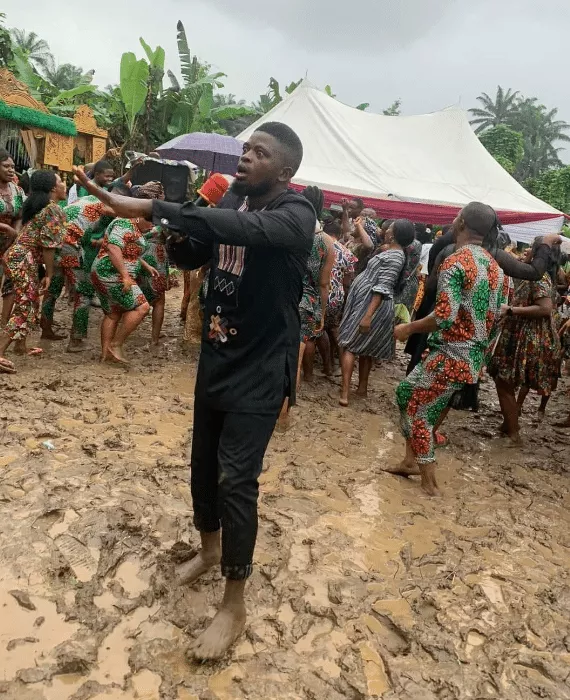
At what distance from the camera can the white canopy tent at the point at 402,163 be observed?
9062mm

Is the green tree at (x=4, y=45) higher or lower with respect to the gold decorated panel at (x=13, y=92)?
higher

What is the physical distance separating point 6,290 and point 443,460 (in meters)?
4.08

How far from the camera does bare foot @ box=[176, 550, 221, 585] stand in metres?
2.30

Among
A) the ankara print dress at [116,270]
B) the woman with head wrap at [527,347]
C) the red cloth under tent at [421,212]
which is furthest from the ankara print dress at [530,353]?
the red cloth under tent at [421,212]

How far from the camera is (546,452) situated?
471 centimetres

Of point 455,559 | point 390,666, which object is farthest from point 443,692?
point 455,559

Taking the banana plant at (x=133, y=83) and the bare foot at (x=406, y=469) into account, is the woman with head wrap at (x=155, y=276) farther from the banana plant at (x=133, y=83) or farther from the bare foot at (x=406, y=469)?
the banana plant at (x=133, y=83)

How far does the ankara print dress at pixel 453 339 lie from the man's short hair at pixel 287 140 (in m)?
1.49

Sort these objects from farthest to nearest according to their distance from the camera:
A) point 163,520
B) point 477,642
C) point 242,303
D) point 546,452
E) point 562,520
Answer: point 546,452, point 562,520, point 163,520, point 477,642, point 242,303

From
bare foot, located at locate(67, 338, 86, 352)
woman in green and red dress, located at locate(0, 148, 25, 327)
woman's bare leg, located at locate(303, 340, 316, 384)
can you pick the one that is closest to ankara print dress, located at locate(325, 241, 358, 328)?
woman's bare leg, located at locate(303, 340, 316, 384)

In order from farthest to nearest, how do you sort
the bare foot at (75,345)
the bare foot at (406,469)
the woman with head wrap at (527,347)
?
1. the bare foot at (75,345)
2. the woman with head wrap at (527,347)
3. the bare foot at (406,469)

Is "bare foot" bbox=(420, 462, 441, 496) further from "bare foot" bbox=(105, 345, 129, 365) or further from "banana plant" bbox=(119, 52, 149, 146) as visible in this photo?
"banana plant" bbox=(119, 52, 149, 146)

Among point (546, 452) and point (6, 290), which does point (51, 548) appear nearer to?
point (6, 290)

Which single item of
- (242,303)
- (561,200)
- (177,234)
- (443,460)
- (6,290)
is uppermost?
(561,200)
